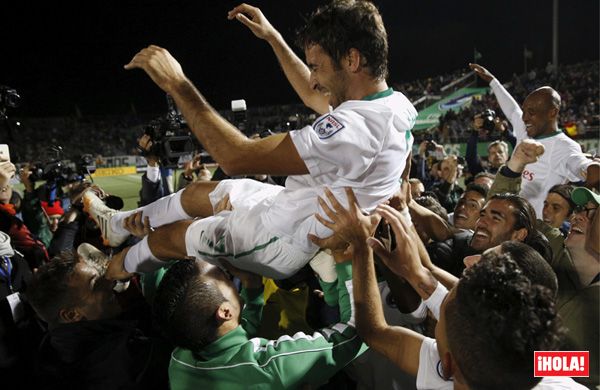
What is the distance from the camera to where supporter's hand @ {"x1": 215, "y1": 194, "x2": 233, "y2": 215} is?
2326 mm

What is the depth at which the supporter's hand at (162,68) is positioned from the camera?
1.86 m

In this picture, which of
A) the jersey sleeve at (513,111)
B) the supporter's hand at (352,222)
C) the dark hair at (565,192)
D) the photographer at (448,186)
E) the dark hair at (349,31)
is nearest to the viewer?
the supporter's hand at (352,222)

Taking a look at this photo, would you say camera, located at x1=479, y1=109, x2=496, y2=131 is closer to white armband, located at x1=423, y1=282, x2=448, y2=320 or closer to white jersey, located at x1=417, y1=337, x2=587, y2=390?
white armband, located at x1=423, y1=282, x2=448, y2=320

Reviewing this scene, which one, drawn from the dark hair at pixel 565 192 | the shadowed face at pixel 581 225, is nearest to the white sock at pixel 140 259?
the shadowed face at pixel 581 225

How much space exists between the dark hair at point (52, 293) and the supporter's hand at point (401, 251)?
1331mm

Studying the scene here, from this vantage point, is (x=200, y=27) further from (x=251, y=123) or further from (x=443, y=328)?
(x=443, y=328)

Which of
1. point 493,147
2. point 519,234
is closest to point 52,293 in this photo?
point 519,234

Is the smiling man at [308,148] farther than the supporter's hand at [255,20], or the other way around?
the supporter's hand at [255,20]

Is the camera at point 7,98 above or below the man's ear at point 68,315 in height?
above

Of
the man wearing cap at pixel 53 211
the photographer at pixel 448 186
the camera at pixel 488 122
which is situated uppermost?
the camera at pixel 488 122

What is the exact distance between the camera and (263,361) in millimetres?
1630

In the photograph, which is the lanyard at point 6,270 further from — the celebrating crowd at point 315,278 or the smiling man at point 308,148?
the smiling man at point 308,148

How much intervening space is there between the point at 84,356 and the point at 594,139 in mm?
15653

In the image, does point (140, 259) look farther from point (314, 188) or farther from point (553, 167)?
point (553, 167)
